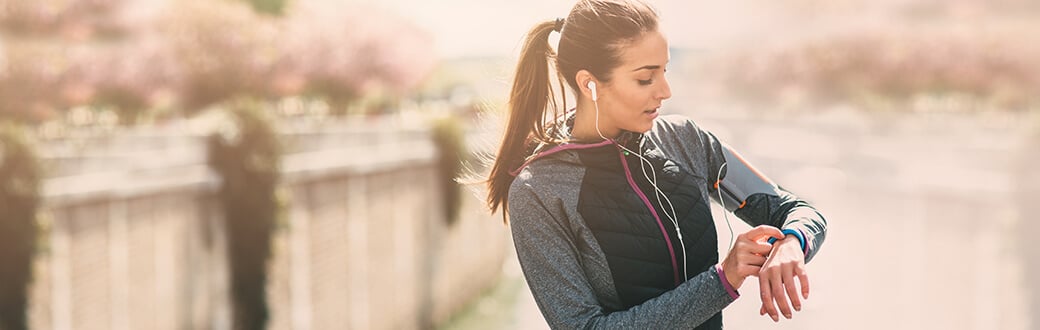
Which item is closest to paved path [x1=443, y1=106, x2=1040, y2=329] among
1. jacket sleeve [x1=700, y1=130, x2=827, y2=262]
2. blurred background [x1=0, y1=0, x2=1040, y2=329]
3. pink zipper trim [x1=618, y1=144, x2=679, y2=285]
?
blurred background [x1=0, y1=0, x2=1040, y2=329]

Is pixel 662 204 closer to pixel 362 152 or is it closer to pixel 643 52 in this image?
pixel 643 52

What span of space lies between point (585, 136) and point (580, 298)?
188 mm

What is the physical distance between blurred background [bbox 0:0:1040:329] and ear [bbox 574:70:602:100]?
0.28 ft

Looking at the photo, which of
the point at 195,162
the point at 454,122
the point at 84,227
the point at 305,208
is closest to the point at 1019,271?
the point at 454,122

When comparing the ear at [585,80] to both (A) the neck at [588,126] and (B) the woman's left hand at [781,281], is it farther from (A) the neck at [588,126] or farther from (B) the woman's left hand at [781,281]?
(B) the woman's left hand at [781,281]

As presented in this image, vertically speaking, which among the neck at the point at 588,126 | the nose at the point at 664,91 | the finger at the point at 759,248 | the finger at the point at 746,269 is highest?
the nose at the point at 664,91

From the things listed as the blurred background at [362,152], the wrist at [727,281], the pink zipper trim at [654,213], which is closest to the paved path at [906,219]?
the blurred background at [362,152]

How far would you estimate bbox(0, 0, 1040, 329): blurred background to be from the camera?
6.11 metres

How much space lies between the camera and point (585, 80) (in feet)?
3.56

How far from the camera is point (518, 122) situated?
Result: 1.15 meters

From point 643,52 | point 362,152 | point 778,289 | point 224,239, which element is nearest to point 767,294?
point 778,289

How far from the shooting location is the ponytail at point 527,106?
3.74 feet

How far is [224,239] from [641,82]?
694cm

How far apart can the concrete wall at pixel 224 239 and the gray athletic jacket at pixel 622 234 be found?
5205 millimetres
